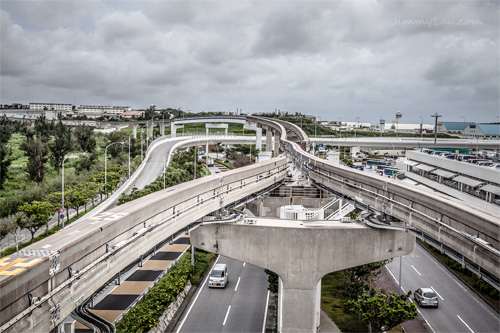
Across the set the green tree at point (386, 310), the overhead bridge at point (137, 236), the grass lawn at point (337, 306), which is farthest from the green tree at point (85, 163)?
the green tree at point (386, 310)

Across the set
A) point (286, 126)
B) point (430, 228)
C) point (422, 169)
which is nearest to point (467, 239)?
point (430, 228)

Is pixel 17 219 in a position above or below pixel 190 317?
above

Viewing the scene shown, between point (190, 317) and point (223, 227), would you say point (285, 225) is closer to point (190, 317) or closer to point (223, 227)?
point (223, 227)

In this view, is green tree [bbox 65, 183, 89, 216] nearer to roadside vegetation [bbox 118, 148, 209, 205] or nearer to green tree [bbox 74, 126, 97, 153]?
roadside vegetation [bbox 118, 148, 209, 205]

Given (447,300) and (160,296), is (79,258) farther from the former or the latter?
(447,300)

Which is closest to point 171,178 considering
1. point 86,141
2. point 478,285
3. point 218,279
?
point 218,279
